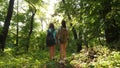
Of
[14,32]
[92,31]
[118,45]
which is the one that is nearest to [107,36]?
[92,31]

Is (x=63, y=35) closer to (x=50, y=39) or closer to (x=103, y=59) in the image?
(x=50, y=39)

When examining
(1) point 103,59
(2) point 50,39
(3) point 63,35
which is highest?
(3) point 63,35

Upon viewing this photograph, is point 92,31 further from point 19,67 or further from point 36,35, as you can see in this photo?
point 36,35

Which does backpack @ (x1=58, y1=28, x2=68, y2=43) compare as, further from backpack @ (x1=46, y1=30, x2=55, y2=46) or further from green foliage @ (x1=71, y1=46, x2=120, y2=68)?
green foliage @ (x1=71, y1=46, x2=120, y2=68)

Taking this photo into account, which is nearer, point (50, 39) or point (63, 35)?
point (63, 35)

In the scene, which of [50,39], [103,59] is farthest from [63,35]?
[103,59]

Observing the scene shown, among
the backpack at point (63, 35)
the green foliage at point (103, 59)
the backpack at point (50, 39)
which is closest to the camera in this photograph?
the green foliage at point (103, 59)

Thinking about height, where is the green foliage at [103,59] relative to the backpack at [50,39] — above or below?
below

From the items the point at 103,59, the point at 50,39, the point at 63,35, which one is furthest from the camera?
the point at 50,39

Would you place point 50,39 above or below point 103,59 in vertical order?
above

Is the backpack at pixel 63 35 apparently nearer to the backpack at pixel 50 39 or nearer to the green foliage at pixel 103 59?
the backpack at pixel 50 39

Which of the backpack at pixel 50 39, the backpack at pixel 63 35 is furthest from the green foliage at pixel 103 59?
the backpack at pixel 50 39

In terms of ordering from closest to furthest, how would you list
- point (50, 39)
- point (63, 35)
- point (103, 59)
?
1. point (103, 59)
2. point (63, 35)
3. point (50, 39)

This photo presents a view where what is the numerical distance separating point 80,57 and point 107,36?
1.58m
